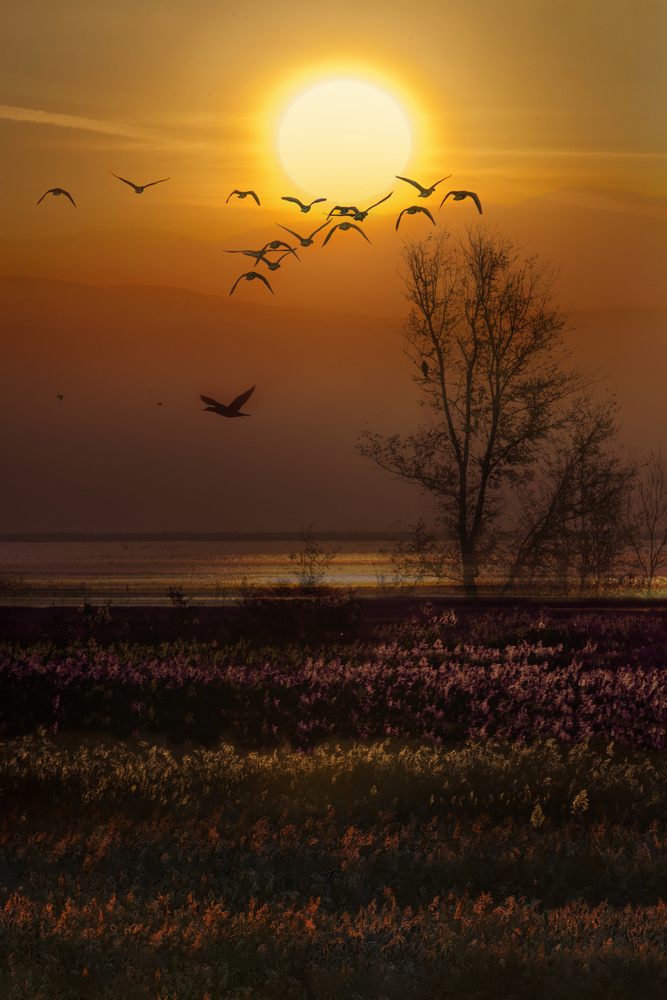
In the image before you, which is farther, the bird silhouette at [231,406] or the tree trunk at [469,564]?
the tree trunk at [469,564]

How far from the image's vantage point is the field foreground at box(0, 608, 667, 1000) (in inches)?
203

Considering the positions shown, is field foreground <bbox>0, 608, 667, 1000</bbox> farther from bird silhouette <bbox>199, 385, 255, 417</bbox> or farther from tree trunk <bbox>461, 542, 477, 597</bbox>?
tree trunk <bbox>461, 542, 477, 597</bbox>

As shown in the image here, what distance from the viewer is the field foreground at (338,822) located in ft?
16.9

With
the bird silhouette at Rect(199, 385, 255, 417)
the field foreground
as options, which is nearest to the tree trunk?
the field foreground

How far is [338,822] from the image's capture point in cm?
830

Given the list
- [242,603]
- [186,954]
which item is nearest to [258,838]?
[186,954]

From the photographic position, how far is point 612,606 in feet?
73.6

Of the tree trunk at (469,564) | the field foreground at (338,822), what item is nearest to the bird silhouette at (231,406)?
the field foreground at (338,822)

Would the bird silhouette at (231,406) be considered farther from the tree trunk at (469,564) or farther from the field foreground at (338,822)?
the tree trunk at (469,564)

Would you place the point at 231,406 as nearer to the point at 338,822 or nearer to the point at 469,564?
the point at 338,822

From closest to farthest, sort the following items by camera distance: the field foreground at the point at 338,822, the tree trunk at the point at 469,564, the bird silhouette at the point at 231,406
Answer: the field foreground at the point at 338,822, the bird silhouette at the point at 231,406, the tree trunk at the point at 469,564

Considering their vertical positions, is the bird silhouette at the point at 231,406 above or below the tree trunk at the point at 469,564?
above

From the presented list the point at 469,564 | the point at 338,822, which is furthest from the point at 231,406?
the point at 469,564

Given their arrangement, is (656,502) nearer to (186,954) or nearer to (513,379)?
(513,379)
